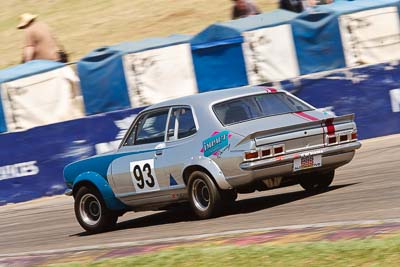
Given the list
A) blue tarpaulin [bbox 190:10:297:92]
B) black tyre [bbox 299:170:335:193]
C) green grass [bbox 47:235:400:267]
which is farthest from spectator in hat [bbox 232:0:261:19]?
green grass [bbox 47:235:400:267]

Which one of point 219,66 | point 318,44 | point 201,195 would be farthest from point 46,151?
point 201,195

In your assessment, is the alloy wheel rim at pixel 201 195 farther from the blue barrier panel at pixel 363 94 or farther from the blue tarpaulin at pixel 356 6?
the blue tarpaulin at pixel 356 6

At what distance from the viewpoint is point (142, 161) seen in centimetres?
1121

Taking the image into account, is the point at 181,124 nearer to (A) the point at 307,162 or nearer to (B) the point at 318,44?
(A) the point at 307,162

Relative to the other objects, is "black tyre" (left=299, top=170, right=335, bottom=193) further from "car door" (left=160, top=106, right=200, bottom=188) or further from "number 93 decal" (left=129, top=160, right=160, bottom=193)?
"number 93 decal" (left=129, top=160, right=160, bottom=193)

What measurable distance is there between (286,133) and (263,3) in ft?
58.8

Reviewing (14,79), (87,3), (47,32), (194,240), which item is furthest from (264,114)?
(87,3)

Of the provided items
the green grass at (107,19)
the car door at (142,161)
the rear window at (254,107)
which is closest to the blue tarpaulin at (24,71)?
the car door at (142,161)

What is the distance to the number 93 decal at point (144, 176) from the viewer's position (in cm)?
1113

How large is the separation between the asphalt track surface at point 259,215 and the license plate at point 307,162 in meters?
0.39

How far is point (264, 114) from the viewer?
35.3ft

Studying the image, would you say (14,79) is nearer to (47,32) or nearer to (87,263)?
(47,32)

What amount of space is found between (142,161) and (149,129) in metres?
0.40

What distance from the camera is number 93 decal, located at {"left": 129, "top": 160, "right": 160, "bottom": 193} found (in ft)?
36.5
